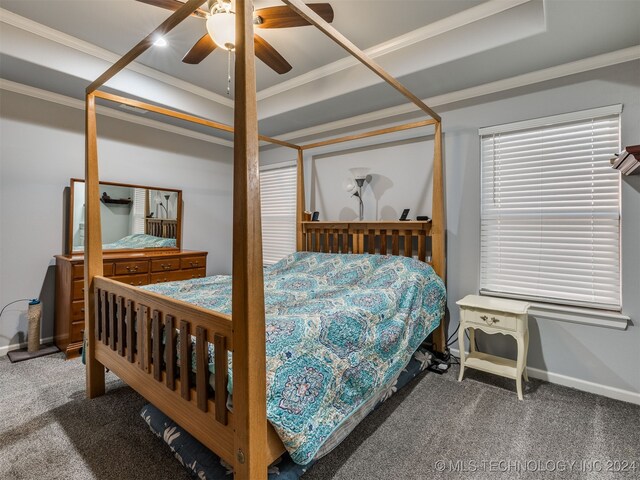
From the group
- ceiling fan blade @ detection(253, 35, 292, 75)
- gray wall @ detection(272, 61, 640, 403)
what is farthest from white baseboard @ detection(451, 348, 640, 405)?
ceiling fan blade @ detection(253, 35, 292, 75)

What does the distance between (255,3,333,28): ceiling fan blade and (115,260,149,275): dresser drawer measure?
100 inches

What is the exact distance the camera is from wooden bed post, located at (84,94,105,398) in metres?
2.08

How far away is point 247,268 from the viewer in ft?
3.63

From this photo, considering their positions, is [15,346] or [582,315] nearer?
[582,315]

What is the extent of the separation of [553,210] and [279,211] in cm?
305

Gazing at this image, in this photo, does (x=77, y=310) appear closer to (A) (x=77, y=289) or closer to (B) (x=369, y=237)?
(A) (x=77, y=289)

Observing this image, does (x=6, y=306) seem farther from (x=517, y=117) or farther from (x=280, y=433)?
(x=517, y=117)

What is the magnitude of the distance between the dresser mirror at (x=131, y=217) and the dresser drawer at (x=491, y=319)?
3368 millimetres

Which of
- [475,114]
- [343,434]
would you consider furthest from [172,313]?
[475,114]

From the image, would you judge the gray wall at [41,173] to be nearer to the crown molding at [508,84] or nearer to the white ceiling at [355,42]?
the white ceiling at [355,42]

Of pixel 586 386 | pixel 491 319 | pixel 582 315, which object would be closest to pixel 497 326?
pixel 491 319

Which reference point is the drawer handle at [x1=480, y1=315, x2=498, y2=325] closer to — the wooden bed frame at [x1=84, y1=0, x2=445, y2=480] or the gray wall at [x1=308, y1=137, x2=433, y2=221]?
the gray wall at [x1=308, y1=137, x2=433, y2=221]

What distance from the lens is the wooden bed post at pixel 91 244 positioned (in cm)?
208

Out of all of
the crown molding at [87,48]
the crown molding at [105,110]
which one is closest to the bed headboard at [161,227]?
the crown molding at [105,110]
